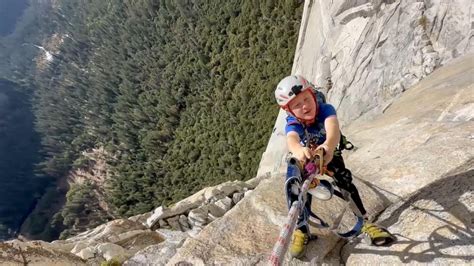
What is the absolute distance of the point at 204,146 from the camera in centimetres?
7144

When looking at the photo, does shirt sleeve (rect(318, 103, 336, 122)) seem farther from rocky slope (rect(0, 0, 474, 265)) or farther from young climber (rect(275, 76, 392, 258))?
rocky slope (rect(0, 0, 474, 265))

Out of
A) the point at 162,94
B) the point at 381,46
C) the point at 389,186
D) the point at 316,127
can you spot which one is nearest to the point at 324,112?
the point at 316,127

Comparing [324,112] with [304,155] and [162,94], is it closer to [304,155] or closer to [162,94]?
[304,155]

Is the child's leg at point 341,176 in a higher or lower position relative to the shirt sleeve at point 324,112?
lower

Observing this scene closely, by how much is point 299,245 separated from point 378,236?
131 cm

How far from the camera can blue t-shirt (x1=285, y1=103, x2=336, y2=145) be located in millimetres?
6938

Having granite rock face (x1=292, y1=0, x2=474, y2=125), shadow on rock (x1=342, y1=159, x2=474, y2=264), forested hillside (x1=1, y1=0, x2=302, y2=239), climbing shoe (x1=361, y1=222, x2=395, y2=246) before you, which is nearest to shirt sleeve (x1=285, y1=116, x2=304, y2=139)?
climbing shoe (x1=361, y1=222, x2=395, y2=246)

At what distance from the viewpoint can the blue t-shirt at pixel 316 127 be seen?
22.8ft

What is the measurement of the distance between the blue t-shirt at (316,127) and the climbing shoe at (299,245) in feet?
5.27

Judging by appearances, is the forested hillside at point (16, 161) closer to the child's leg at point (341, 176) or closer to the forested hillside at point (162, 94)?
the forested hillside at point (162, 94)

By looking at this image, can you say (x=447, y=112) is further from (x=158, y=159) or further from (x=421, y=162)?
(x=158, y=159)

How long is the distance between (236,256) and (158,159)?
8581 cm

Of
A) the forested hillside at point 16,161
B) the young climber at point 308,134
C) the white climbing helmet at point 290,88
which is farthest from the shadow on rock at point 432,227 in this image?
the forested hillside at point 16,161

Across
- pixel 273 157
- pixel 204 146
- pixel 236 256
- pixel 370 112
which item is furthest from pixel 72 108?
pixel 236 256
